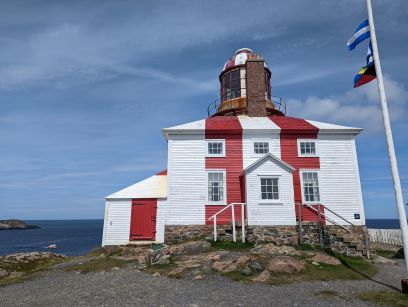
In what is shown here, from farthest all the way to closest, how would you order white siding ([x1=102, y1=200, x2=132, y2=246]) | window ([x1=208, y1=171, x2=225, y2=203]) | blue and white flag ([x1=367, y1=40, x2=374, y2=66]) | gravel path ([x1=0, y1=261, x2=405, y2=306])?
1. white siding ([x1=102, y1=200, x2=132, y2=246])
2. window ([x1=208, y1=171, x2=225, y2=203])
3. blue and white flag ([x1=367, y1=40, x2=374, y2=66])
4. gravel path ([x1=0, y1=261, x2=405, y2=306])

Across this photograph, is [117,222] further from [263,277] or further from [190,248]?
[263,277]

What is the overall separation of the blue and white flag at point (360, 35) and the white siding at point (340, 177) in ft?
27.9

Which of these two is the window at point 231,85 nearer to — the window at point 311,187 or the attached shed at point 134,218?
the window at point 311,187

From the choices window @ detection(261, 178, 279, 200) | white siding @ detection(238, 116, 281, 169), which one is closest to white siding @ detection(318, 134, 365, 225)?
white siding @ detection(238, 116, 281, 169)

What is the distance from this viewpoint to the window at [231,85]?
24234 mm

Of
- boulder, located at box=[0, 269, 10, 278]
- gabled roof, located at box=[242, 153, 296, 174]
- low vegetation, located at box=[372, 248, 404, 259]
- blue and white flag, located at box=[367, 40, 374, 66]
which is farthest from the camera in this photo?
gabled roof, located at box=[242, 153, 296, 174]

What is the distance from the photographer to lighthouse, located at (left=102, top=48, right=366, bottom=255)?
53.0ft

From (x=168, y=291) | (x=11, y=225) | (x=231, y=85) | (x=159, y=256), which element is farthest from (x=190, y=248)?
(x=11, y=225)

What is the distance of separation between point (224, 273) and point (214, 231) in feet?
16.0

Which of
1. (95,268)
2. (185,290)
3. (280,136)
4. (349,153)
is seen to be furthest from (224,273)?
(349,153)

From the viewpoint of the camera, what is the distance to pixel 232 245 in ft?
48.5

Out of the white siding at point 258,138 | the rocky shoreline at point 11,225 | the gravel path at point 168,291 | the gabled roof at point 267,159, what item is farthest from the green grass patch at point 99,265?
the rocky shoreline at point 11,225

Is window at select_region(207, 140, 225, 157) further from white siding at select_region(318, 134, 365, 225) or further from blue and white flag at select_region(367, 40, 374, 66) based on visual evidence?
blue and white flag at select_region(367, 40, 374, 66)

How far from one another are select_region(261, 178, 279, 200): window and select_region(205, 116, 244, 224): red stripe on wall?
57.6 inches
